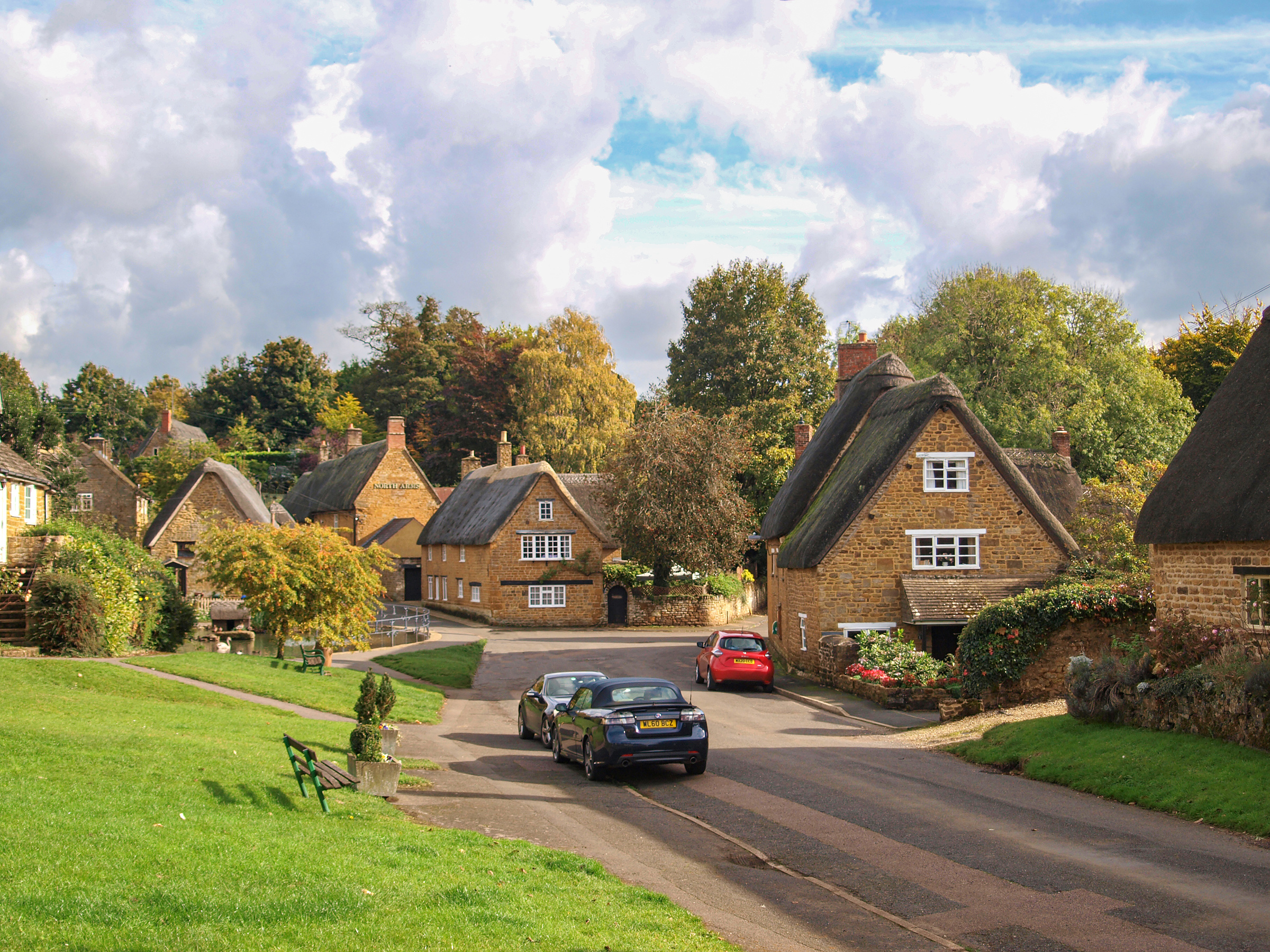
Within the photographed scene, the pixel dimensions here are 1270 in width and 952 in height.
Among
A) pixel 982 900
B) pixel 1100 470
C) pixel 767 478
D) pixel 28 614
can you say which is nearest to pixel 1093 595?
pixel 982 900

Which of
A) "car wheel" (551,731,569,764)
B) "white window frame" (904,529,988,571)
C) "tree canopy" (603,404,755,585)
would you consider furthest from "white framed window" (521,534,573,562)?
"car wheel" (551,731,569,764)

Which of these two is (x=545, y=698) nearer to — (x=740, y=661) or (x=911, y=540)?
(x=740, y=661)

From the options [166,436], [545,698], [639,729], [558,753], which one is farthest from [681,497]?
[166,436]

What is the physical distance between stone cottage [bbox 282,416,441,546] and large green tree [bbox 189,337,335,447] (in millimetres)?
29424

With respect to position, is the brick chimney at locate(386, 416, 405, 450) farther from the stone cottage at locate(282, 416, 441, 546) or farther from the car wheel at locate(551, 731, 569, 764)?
the car wheel at locate(551, 731, 569, 764)

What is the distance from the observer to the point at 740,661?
2867 centimetres

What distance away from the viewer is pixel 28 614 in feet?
78.8

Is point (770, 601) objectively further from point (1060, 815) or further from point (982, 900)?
point (982, 900)

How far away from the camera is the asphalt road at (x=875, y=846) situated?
866 cm

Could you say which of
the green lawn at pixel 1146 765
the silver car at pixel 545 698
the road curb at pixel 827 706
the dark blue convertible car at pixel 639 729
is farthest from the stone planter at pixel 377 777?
the road curb at pixel 827 706

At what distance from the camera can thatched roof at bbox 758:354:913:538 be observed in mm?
34562

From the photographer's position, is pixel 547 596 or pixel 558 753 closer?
pixel 558 753

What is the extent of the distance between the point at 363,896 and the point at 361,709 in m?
6.82

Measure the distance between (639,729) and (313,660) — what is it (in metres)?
15.9
